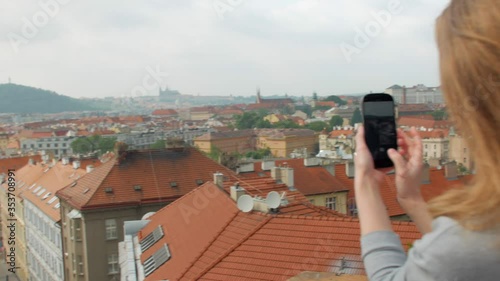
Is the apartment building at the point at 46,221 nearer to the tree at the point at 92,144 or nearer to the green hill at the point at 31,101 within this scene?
the tree at the point at 92,144

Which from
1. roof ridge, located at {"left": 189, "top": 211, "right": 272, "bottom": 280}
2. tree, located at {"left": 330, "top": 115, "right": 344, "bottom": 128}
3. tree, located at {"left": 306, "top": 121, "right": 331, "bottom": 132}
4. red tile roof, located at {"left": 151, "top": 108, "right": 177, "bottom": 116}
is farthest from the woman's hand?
red tile roof, located at {"left": 151, "top": 108, "right": 177, "bottom": 116}

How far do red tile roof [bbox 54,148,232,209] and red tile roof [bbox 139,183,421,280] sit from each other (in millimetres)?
7374

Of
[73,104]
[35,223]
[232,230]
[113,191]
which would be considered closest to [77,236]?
[113,191]

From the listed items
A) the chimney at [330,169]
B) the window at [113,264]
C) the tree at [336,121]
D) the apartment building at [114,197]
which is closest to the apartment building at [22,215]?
the apartment building at [114,197]

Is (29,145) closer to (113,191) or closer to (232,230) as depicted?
(113,191)

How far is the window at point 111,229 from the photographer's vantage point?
16.9 meters

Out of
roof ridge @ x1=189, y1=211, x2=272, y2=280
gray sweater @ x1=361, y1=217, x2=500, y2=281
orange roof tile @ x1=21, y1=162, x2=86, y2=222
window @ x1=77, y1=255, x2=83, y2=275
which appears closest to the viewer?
gray sweater @ x1=361, y1=217, x2=500, y2=281

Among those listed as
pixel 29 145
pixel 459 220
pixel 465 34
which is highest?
pixel 465 34

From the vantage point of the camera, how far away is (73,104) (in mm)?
147125

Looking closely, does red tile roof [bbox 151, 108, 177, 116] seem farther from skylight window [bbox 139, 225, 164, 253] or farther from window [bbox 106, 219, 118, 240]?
skylight window [bbox 139, 225, 164, 253]

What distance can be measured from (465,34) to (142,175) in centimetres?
1761

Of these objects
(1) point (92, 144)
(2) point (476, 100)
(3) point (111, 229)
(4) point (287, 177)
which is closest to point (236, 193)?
(4) point (287, 177)

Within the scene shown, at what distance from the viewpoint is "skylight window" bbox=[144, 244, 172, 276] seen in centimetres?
962

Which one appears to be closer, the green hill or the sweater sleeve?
the sweater sleeve
